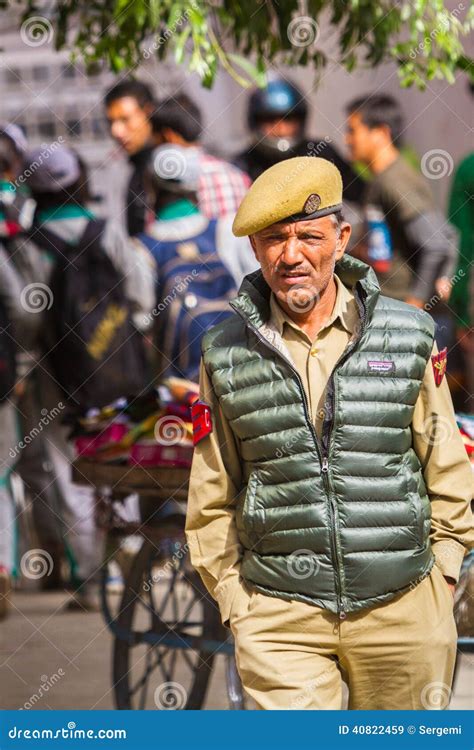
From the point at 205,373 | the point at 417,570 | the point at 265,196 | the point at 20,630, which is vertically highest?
the point at 265,196

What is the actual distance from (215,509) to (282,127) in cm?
589

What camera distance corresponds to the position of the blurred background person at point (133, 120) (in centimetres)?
925

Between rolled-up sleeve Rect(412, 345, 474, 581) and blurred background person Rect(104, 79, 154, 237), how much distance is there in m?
5.14

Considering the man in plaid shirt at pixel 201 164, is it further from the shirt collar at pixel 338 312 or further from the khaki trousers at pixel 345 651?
the khaki trousers at pixel 345 651

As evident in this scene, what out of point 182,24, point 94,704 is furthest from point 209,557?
point 182,24

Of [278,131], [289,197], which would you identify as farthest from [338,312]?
[278,131]

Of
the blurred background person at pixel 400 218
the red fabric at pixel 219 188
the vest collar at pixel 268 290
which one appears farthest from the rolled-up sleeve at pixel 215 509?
the red fabric at pixel 219 188

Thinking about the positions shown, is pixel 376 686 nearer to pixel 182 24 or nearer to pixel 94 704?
pixel 94 704

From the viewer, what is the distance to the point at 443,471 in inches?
161

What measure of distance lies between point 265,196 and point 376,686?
1.18 metres

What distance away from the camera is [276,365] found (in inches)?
157

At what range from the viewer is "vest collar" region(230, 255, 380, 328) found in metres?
4.05

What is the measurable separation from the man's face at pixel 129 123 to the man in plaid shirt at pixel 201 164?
364 millimetres

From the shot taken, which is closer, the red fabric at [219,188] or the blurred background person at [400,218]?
the blurred background person at [400,218]
